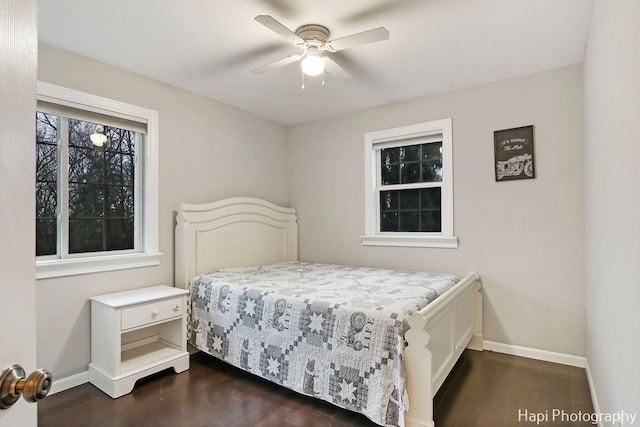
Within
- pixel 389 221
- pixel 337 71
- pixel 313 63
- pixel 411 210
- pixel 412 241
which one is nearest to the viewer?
pixel 313 63

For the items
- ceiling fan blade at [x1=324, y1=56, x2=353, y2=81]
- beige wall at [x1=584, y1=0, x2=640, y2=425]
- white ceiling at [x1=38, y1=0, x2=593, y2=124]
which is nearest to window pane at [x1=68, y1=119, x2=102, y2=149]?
white ceiling at [x1=38, y1=0, x2=593, y2=124]

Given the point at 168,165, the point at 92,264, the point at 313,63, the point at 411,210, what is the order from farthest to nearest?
the point at 411,210 < the point at 168,165 < the point at 92,264 < the point at 313,63

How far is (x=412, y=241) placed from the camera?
3.52 metres

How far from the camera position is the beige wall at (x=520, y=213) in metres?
2.81

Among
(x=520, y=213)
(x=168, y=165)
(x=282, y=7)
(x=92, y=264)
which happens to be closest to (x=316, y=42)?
(x=282, y=7)

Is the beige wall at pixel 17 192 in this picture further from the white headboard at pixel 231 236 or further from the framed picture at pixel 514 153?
the framed picture at pixel 514 153

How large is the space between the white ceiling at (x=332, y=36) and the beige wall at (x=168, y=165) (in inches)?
5.8

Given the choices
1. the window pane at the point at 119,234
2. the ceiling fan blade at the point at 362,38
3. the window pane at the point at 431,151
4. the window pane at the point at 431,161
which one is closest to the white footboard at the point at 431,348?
the window pane at the point at 431,161

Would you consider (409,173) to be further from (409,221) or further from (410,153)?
(409,221)

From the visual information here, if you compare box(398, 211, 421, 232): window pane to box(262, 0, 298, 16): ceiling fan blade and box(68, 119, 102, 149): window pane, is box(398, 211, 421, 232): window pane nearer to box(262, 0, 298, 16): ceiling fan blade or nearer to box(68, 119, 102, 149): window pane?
box(262, 0, 298, 16): ceiling fan blade

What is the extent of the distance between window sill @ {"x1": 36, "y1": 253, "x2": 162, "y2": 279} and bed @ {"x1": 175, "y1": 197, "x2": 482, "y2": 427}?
0.94 ft

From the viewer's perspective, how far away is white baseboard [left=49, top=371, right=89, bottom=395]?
2441 mm

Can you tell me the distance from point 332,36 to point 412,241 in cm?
207

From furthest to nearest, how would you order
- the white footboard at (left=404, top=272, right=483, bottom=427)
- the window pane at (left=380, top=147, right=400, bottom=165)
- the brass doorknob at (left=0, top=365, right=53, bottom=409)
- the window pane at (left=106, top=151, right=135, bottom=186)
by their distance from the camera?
1. the window pane at (left=380, top=147, right=400, bottom=165)
2. the window pane at (left=106, top=151, right=135, bottom=186)
3. the white footboard at (left=404, top=272, right=483, bottom=427)
4. the brass doorknob at (left=0, top=365, right=53, bottom=409)
